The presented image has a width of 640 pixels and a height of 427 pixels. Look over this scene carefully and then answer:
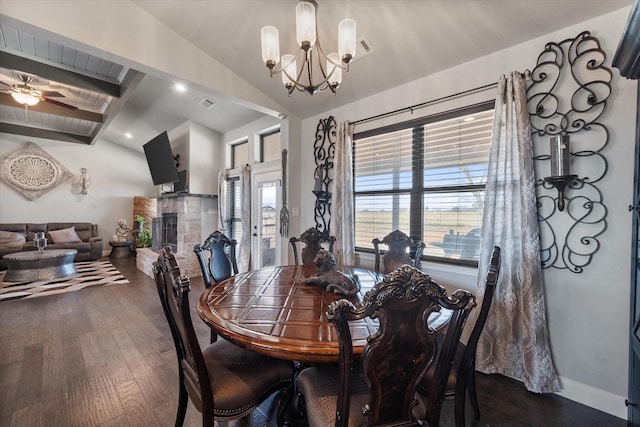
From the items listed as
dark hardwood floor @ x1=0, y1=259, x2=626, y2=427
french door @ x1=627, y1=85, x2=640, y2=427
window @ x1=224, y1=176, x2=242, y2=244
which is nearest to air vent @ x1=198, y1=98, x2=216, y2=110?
window @ x1=224, y1=176, x2=242, y2=244

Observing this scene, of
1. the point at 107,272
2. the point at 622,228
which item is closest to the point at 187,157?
the point at 107,272

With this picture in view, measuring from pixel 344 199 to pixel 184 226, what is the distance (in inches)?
140

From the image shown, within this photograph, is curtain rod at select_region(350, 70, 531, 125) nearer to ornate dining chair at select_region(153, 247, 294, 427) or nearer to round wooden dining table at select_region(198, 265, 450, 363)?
round wooden dining table at select_region(198, 265, 450, 363)

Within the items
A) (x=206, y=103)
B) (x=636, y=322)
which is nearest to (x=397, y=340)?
(x=636, y=322)

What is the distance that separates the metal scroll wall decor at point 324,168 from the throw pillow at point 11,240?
6.49 meters

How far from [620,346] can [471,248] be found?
1.03 meters

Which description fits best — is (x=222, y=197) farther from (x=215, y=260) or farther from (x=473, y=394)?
(x=473, y=394)

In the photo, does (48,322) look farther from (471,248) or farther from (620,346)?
(620,346)

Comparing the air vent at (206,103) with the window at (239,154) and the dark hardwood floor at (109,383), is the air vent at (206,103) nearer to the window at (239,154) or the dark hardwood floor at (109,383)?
the window at (239,154)

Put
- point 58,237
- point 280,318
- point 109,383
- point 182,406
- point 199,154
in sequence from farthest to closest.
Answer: point 58,237
point 199,154
point 109,383
point 182,406
point 280,318

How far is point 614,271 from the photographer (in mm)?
1709

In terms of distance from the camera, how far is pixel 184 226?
5164 mm

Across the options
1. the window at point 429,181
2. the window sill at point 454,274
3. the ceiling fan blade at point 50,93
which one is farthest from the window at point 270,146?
the window sill at point 454,274

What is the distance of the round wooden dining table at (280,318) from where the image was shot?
1.09m
